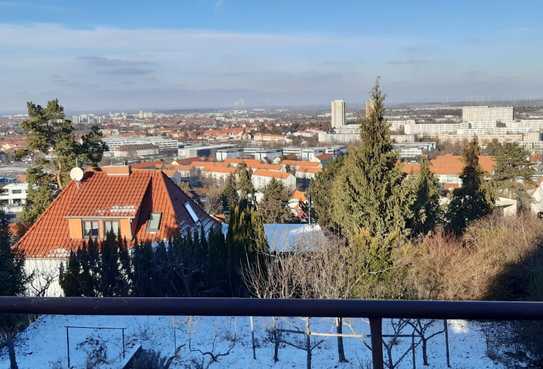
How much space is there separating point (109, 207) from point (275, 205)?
11431 mm

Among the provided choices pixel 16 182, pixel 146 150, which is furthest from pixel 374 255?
pixel 146 150

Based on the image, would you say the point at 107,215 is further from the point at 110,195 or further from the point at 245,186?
the point at 245,186

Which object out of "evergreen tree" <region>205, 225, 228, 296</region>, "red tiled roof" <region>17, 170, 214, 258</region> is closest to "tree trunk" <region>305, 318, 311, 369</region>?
"evergreen tree" <region>205, 225, 228, 296</region>

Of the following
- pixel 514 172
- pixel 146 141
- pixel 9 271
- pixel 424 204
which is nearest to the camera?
pixel 9 271

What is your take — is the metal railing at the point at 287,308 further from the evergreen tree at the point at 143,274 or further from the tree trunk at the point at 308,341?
the evergreen tree at the point at 143,274

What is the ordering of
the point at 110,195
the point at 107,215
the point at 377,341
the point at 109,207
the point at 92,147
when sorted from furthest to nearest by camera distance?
the point at 92,147 < the point at 110,195 < the point at 109,207 < the point at 107,215 < the point at 377,341

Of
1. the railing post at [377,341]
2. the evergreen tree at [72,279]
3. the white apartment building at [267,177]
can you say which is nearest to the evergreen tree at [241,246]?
the evergreen tree at [72,279]

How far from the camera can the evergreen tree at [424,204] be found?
16.6 metres

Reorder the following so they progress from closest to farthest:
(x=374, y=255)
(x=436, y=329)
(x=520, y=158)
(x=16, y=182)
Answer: (x=436, y=329)
(x=374, y=255)
(x=520, y=158)
(x=16, y=182)

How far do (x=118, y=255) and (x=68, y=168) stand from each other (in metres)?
9.75

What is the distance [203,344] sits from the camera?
4484 millimetres

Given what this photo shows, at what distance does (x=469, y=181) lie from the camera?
20.0 metres

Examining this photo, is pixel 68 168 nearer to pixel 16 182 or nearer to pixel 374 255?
pixel 374 255

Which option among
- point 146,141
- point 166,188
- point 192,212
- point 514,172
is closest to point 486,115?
point 146,141
